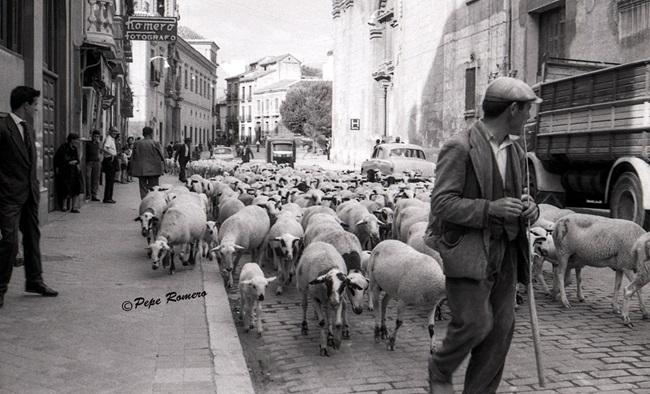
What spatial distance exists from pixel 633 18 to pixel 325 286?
14847mm

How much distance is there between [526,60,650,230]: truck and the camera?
11.6 metres

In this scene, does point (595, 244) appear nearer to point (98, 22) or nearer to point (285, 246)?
point (285, 246)

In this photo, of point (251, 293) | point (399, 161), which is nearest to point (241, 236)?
point (251, 293)

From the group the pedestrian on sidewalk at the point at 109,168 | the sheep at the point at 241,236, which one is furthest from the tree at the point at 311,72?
the sheep at the point at 241,236

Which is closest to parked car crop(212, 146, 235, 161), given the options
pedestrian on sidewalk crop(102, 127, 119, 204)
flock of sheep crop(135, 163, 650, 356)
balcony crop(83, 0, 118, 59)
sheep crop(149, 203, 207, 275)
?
pedestrian on sidewalk crop(102, 127, 119, 204)

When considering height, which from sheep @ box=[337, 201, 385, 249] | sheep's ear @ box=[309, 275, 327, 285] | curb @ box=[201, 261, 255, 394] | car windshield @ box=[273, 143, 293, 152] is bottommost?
curb @ box=[201, 261, 255, 394]

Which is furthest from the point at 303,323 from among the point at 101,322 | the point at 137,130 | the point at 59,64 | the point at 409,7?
the point at 137,130

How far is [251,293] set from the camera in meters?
7.13

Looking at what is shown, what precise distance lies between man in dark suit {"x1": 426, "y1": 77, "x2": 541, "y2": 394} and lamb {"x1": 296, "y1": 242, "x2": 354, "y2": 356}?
2316mm

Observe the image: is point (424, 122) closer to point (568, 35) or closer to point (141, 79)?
point (568, 35)

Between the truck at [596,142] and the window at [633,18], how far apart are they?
14.5 feet

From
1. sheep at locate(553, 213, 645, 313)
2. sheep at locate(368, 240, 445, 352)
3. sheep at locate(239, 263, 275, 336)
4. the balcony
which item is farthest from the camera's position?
the balcony

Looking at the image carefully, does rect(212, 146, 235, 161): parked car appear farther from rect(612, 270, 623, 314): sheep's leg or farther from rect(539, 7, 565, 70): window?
rect(612, 270, 623, 314): sheep's leg

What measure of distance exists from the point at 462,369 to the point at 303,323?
69.2 inches
